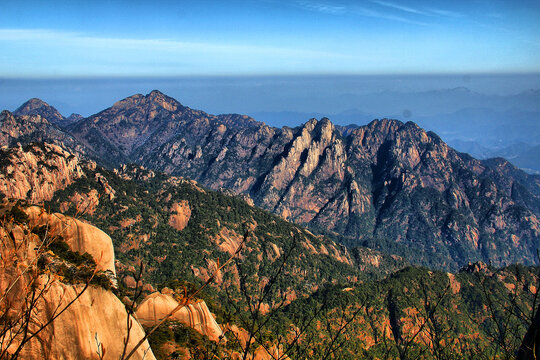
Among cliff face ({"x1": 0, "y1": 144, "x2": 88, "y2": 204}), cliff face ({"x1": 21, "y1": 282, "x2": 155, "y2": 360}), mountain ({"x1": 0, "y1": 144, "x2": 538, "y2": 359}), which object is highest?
cliff face ({"x1": 21, "y1": 282, "x2": 155, "y2": 360})

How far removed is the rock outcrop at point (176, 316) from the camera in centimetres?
3159

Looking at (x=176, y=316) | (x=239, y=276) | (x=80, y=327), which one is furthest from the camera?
(x=239, y=276)

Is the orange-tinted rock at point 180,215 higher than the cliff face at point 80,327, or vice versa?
the cliff face at point 80,327

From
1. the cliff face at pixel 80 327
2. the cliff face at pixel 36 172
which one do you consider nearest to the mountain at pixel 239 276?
the cliff face at pixel 80 327

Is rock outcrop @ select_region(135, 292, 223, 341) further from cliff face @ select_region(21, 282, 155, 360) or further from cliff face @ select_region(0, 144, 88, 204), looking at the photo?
cliff face @ select_region(0, 144, 88, 204)

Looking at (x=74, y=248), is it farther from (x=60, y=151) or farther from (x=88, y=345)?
(x=60, y=151)

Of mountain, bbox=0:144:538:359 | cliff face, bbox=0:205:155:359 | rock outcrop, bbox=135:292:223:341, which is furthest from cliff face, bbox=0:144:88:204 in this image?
cliff face, bbox=0:205:155:359

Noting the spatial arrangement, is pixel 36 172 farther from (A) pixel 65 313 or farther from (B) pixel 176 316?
(A) pixel 65 313

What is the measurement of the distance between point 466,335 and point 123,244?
285 feet

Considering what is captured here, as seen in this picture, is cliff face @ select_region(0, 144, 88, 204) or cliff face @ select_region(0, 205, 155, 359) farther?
cliff face @ select_region(0, 144, 88, 204)

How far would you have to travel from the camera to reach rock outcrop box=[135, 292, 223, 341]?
31594mm

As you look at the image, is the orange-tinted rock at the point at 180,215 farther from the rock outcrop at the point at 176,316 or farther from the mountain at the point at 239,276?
the rock outcrop at the point at 176,316

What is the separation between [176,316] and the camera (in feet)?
113

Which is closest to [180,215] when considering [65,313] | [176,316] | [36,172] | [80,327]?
[36,172]
